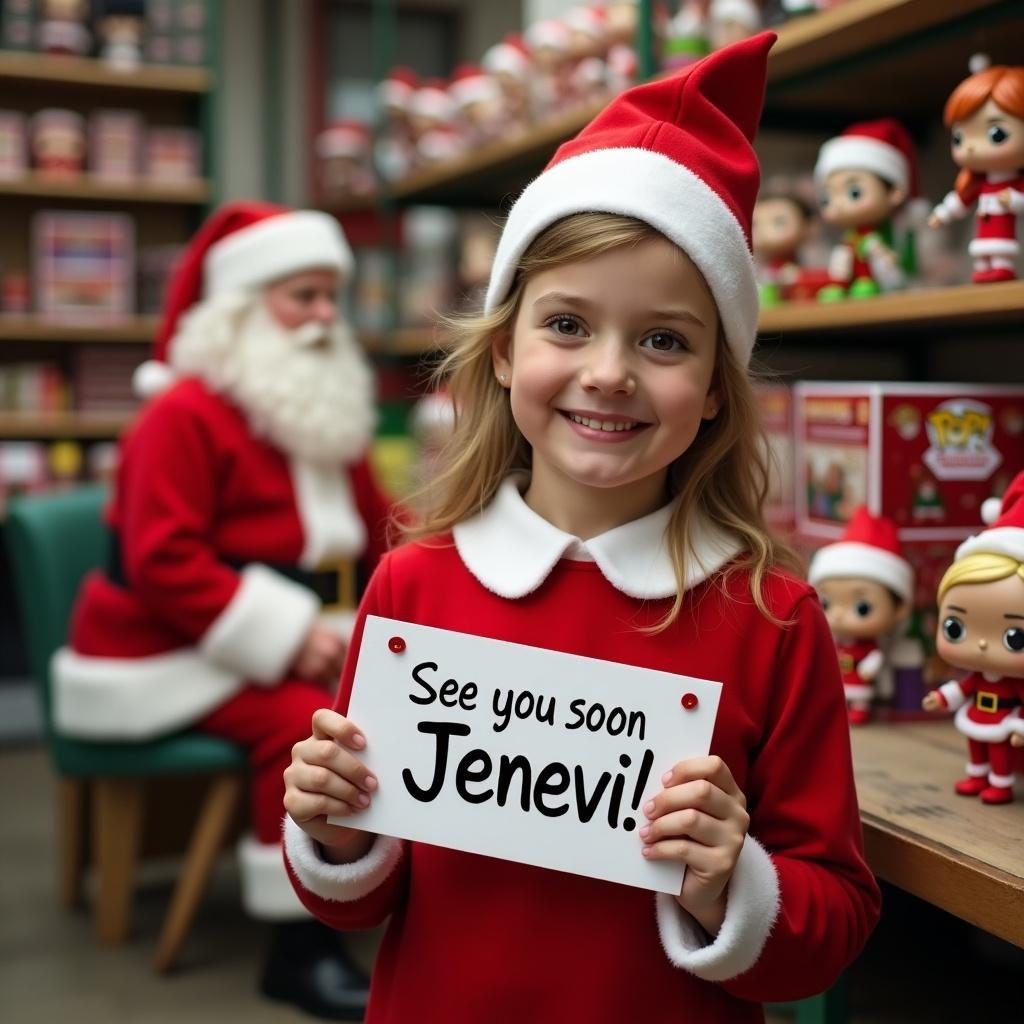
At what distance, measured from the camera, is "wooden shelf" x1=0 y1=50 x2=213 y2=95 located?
3959mm

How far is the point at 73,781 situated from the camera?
2568mm

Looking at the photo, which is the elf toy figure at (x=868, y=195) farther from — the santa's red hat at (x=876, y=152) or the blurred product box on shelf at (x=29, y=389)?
the blurred product box on shelf at (x=29, y=389)

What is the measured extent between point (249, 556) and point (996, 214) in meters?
1.42

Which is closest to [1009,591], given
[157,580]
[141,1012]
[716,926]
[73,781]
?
[716,926]

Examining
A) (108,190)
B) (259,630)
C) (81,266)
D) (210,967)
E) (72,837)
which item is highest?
(108,190)

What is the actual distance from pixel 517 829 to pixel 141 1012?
4.94 feet

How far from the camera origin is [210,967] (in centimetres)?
236

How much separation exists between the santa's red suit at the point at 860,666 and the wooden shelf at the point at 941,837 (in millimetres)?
96

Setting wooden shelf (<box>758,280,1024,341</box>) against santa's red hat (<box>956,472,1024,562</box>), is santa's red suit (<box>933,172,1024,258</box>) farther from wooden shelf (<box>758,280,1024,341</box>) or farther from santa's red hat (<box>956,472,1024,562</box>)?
santa's red hat (<box>956,472,1024,562</box>)

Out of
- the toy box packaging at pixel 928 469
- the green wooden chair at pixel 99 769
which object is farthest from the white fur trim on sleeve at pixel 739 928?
the green wooden chair at pixel 99 769

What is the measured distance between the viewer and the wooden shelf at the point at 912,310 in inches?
50.6

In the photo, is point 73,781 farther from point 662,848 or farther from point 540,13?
point 540,13

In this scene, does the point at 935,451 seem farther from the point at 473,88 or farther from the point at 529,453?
the point at 473,88

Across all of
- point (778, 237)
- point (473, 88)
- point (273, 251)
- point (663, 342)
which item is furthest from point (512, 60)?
Result: point (663, 342)
